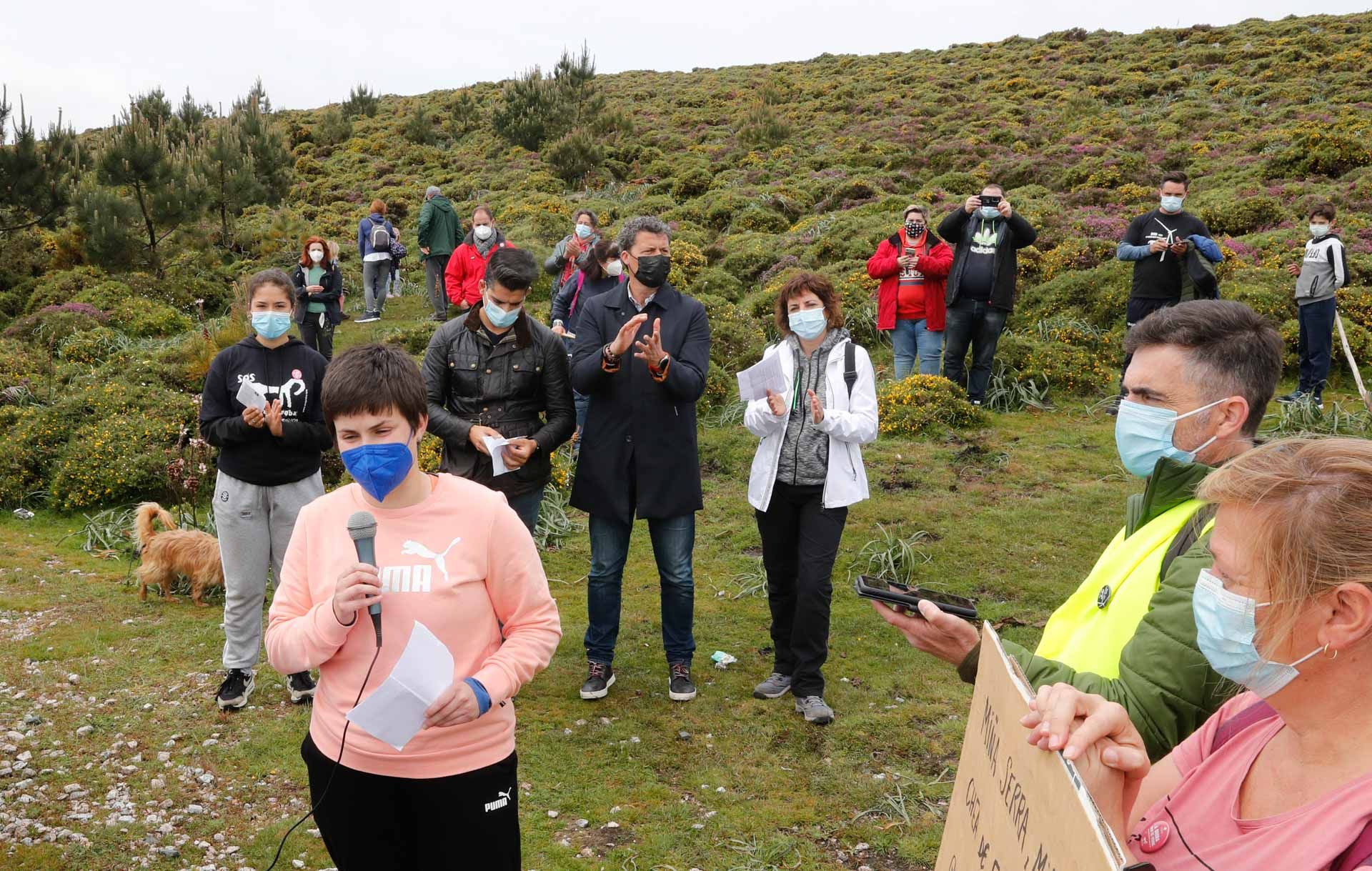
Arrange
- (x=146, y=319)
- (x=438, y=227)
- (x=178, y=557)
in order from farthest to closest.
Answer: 1. (x=146, y=319)
2. (x=438, y=227)
3. (x=178, y=557)

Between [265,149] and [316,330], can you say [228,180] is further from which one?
[316,330]

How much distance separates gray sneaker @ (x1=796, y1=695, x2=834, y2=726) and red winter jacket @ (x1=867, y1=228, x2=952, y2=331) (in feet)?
18.4

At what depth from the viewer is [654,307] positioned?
4.95 metres

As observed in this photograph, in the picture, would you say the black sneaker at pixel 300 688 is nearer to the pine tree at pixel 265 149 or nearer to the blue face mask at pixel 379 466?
the blue face mask at pixel 379 466

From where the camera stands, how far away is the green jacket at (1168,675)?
1.79 m

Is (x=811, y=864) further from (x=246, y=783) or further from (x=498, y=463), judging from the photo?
(x=246, y=783)

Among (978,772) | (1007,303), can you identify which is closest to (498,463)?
(978,772)

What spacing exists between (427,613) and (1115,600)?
1.58 metres

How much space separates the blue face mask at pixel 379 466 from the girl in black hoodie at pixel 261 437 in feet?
7.58

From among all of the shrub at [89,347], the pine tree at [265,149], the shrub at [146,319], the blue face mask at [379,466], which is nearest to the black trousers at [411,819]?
the blue face mask at [379,466]

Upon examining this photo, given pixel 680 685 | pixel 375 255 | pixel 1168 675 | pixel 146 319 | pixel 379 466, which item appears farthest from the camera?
pixel 375 255

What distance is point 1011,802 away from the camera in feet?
5.17

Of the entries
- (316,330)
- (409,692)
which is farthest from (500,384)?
(316,330)

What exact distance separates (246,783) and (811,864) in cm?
249
